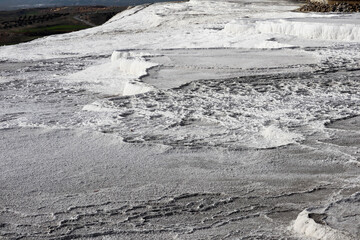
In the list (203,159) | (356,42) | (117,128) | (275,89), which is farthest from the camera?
(356,42)

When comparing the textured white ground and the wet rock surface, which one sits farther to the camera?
the wet rock surface

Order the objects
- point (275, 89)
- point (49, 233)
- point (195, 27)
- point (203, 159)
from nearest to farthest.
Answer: point (49, 233)
point (203, 159)
point (275, 89)
point (195, 27)

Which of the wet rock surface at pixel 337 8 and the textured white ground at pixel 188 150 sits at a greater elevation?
the wet rock surface at pixel 337 8

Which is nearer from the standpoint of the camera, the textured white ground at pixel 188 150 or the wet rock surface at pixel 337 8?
the textured white ground at pixel 188 150

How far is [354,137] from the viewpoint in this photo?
382 cm

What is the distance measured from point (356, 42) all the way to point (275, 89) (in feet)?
11.7

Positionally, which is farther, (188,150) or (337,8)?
(337,8)

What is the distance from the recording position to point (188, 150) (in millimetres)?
3646

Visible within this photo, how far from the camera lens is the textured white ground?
8.89 ft

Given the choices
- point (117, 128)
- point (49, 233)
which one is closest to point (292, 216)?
point (49, 233)

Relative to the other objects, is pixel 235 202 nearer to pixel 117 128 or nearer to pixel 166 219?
pixel 166 219

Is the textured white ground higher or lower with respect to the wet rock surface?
lower

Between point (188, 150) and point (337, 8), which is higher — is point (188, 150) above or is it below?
below

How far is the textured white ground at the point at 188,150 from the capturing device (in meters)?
2.71
